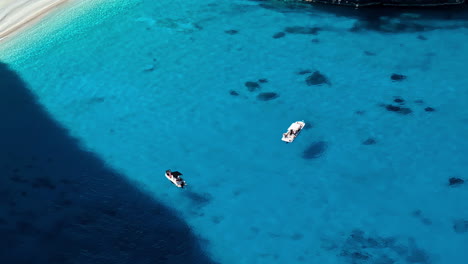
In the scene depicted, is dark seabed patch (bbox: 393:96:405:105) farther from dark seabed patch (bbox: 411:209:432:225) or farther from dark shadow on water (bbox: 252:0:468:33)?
dark seabed patch (bbox: 411:209:432:225)

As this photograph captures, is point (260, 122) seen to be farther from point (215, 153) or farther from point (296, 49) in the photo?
point (296, 49)

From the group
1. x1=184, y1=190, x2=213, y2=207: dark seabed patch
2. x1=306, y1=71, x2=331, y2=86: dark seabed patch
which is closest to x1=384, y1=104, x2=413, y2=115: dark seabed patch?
x1=306, y1=71, x2=331, y2=86: dark seabed patch

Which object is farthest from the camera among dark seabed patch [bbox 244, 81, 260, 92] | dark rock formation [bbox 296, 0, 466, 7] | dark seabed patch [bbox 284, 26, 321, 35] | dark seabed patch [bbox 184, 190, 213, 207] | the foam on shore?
the foam on shore

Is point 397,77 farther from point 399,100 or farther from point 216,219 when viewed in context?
point 216,219

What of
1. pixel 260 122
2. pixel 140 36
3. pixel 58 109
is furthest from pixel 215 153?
pixel 140 36

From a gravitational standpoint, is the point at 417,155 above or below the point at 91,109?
below

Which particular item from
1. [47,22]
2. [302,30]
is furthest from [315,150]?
[47,22]
